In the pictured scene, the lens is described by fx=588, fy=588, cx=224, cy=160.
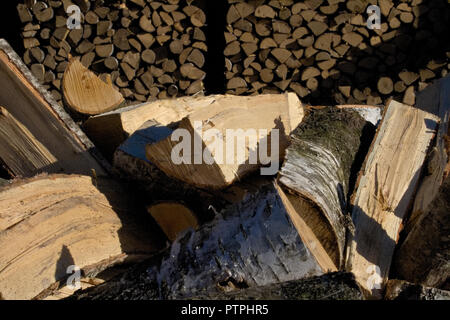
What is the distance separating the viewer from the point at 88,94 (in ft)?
11.6

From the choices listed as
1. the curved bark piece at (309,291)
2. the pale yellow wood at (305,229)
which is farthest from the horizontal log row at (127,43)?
the curved bark piece at (309,291)

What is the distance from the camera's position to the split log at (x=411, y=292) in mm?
2127

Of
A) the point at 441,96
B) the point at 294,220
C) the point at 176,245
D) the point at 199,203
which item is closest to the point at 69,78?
the point at 199,203

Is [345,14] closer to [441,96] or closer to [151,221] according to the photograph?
[441,96]

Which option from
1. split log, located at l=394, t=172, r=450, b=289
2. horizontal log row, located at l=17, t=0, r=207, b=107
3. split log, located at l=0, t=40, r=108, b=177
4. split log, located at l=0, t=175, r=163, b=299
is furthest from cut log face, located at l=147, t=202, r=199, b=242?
horizontal log row, located at l=17, t=0, r=207, b=107

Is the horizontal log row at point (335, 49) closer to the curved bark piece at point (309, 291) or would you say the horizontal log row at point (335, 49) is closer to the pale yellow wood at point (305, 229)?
the pale yellow wood at point (305, 229)

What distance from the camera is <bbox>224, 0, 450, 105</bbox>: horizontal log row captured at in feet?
16.2

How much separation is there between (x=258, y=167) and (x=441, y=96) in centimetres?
165

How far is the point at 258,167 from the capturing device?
2680mm

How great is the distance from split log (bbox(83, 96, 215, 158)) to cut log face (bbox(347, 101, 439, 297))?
97cm

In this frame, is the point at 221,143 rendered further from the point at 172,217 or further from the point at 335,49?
the point at 335,49

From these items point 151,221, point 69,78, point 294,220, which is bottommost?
point 151,221

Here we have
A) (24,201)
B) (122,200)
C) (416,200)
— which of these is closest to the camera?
(24,201)

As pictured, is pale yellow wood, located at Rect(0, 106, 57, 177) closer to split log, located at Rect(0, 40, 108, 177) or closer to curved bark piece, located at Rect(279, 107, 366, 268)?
split log, located at Rect(0, 40, 108, 177)
